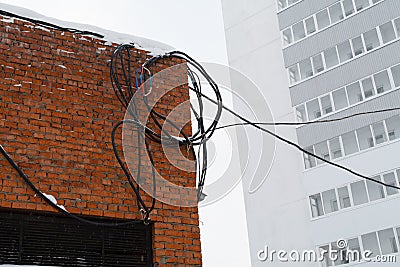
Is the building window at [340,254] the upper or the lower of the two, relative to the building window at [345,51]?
lower

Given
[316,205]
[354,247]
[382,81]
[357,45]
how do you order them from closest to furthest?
1. [354,247]
2. [382,81]
3. [357,45]
4. [316,205]

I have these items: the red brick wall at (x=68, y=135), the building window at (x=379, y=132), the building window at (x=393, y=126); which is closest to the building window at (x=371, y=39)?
the building window at (x=393, y=126)

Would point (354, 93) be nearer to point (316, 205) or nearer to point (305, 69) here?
point (305, 69)

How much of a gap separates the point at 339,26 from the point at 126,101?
19985 mm

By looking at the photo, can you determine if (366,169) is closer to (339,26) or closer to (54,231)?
(339,26)

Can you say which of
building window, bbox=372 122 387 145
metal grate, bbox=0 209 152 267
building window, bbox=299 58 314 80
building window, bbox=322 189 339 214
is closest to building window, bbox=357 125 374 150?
building window, bbox=372 122 387 145

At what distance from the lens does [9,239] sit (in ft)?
17.0

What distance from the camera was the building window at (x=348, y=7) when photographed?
2461cm

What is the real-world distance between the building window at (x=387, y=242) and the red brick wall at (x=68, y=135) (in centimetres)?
1647

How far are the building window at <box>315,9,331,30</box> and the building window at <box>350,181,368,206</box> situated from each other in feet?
26.6

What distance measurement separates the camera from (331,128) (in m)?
23.3

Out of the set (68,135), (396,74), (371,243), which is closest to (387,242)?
(371,243)

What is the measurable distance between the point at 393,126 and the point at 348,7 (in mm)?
6536

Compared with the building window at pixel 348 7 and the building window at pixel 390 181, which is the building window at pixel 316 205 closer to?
the building window at pixel 390 181
